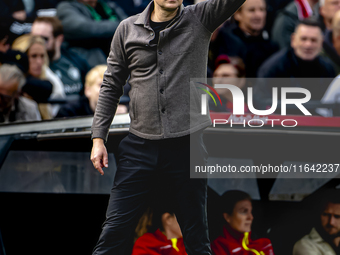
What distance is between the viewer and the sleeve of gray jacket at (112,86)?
1.95m

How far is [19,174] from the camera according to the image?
2531 millimetres

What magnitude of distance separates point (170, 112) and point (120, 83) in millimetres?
325

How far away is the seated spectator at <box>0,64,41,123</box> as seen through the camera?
3939mm

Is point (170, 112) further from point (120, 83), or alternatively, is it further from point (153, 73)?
point (120, 83)

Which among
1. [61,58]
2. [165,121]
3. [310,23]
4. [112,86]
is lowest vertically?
[165,121]

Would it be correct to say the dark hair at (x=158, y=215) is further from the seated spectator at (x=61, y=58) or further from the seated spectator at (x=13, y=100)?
the seated spectator at (x=61, y=58)

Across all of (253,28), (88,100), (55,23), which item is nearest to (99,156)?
(88,100)

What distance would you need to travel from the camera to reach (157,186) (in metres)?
1.93

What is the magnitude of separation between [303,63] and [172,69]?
8.63 feet

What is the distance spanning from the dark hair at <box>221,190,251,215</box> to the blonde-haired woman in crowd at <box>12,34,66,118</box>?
239 cm

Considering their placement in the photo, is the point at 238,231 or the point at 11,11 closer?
the point at 238,231

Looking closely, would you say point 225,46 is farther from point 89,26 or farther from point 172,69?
point 172,69

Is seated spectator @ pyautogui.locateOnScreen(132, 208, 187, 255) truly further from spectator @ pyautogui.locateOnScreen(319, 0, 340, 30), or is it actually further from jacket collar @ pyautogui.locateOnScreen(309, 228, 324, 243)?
spectator @ pyautogui.locateOnScreen(319, 0, 340, 30)

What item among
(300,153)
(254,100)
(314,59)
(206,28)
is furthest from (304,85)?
(206,28)
